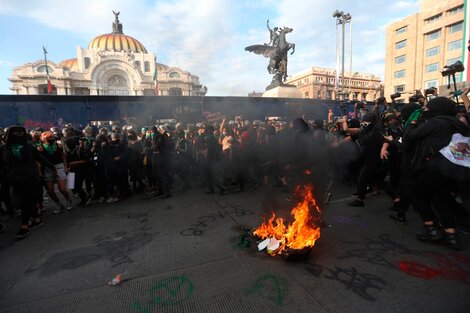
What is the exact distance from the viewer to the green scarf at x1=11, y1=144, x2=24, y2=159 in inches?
147

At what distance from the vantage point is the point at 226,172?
602 centimetres

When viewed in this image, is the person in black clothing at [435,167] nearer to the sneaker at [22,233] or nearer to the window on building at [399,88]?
the sneaker at [22,233]

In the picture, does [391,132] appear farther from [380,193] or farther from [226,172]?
[226,172]

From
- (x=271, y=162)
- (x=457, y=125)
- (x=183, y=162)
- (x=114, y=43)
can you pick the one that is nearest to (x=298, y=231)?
(x=457, y=125)

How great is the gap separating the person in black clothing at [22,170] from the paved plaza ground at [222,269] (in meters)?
→ 0.39

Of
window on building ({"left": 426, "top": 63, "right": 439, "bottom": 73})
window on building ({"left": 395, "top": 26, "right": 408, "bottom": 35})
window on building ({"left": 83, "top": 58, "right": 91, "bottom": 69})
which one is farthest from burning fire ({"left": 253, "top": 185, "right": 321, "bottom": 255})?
window on building ({"left": 83, "top": 58, "right": 91, "bottom": 69})

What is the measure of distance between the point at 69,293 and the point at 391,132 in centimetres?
524

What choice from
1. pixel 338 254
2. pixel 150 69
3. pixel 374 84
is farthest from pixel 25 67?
pixel 374 84

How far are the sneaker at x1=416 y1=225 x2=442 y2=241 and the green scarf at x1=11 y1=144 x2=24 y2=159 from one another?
215 inches

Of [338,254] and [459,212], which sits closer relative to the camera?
[338,254]

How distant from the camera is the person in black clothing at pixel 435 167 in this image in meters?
2.75

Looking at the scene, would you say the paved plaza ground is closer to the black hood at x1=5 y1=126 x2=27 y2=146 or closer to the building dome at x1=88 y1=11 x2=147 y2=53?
the black hood at x1=5 y1=126 x2=27 y2=146

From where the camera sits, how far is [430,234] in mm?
2922

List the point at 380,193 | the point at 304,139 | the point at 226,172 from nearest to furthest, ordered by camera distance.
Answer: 1. the point at 304,139
2. the point at 380,193
3. the point at 226,172
